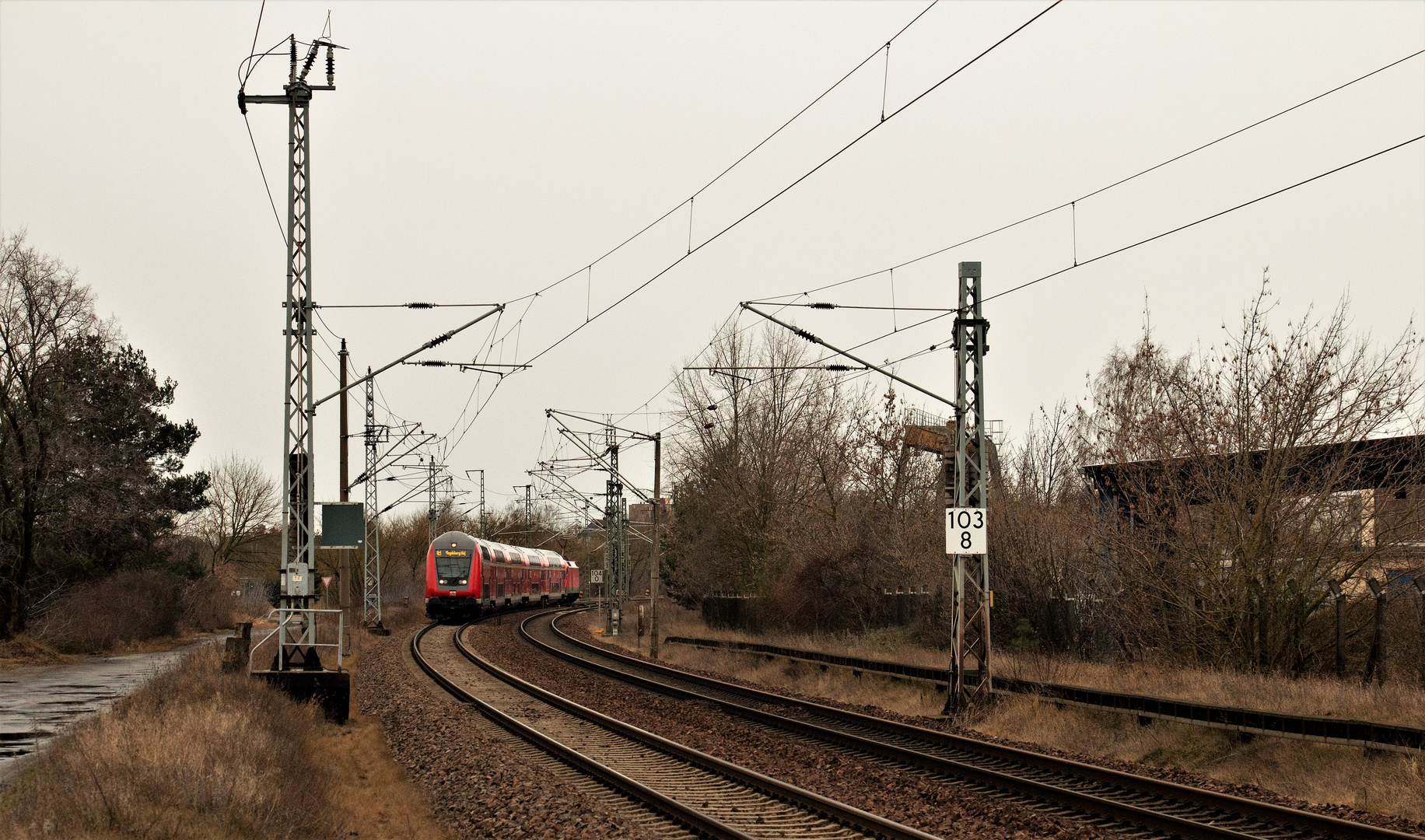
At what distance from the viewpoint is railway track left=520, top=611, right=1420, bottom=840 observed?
9602 mm

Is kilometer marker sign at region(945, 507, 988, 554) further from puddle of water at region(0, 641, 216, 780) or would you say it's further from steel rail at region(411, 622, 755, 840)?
puddle of water at region(0, 641, 216, 780)

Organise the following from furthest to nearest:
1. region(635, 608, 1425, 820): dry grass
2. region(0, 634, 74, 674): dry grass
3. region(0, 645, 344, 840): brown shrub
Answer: region(0, 634, 74, 674): dry grass < region(635, 608, 1425, 820): dry grass < region(0, 645, 344, 840): brown shrub

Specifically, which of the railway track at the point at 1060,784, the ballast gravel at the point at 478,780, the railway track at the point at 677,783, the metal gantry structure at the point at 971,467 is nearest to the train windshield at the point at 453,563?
the ballast gravel at the point at 478,780

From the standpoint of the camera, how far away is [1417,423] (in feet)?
60.5

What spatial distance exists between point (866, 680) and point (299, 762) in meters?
12.8

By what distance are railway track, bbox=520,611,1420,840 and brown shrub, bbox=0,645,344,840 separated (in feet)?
22.1

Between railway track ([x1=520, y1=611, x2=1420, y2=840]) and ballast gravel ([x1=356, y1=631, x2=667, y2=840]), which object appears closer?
railway track ([x1=520, y1=611, x2=1420, y2=840])

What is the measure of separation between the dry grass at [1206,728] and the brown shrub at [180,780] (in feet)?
32.2

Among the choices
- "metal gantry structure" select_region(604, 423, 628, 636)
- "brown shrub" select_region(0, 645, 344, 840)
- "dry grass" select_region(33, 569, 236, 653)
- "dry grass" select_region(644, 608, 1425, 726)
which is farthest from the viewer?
"metal gantry structure" select_region(604, 423, 628, 636)

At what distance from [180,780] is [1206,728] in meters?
11.7

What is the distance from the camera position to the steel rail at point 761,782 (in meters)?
9.59

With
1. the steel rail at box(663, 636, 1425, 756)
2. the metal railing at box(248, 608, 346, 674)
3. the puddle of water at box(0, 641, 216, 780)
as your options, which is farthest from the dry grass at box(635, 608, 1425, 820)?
the puddle of water at box(0, 641, 216, 780)

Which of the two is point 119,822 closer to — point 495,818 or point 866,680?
point 495,818

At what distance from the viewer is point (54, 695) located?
2131cm
